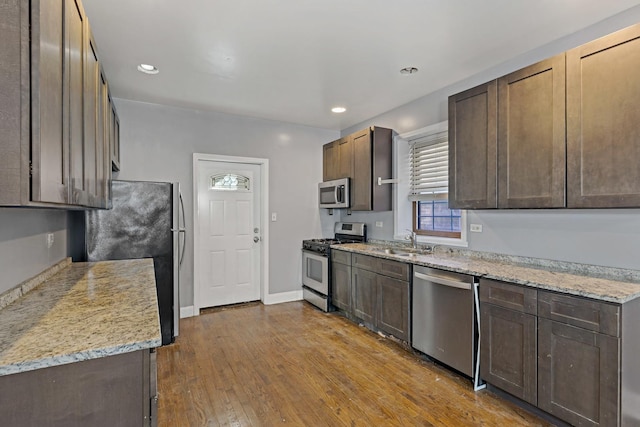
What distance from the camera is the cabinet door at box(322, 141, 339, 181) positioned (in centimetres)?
475

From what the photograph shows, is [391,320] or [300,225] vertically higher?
[300,225]

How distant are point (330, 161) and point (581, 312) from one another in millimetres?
3540

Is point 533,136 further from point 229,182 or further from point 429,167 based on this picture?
point 229,182

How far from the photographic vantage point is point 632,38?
1916 mm

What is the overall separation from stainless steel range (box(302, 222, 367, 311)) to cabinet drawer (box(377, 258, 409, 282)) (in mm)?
1056

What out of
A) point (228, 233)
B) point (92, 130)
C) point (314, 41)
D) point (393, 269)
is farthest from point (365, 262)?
point (92, 130)

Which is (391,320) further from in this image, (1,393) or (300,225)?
(1,393)

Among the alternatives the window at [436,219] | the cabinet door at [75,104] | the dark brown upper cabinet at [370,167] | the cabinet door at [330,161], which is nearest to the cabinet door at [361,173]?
the dark brown upper cabinet at [370,167]

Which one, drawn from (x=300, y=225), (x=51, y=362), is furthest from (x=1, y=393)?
(x=300, y=225)

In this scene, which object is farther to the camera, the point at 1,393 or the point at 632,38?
the point at 632,38

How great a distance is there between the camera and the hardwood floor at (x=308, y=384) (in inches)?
85.7

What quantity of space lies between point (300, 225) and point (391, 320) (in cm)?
212

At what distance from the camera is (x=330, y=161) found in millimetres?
4887

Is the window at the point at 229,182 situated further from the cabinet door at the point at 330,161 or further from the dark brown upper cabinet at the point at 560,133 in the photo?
the dark brown upper cabinet at the point at 560,133
